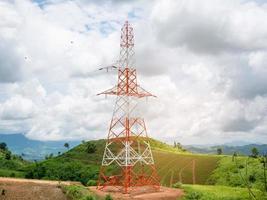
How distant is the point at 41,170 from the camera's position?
250ft

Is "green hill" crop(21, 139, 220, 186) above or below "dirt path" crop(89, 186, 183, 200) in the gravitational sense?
above

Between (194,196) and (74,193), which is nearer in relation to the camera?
(74,193)

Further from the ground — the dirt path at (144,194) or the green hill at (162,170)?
the green hill at (162,170)

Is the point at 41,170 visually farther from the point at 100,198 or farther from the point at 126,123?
the point at 100,198

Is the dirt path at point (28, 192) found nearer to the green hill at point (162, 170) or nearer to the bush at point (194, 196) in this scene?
the bush at point (194, 196)

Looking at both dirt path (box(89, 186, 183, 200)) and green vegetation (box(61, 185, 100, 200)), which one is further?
dirt path (box(89, 186, 183, 200))

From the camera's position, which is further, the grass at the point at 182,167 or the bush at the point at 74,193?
the grass at the point at 182,167

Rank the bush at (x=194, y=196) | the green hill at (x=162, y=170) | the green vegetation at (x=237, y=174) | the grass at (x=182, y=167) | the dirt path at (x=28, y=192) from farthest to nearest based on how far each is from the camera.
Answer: the green hill at (x=162, y=170) → the grass at (x=182, y=167) → the green vegetation at (x=237, y=174) → the bush at (x=194, y=196) → the dirt path at (x=28, y=192)

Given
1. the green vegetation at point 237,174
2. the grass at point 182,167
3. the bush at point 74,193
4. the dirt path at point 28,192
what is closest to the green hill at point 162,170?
the grass at point 182,167

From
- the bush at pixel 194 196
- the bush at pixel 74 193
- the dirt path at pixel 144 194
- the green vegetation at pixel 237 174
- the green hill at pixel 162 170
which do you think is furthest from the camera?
the green hill at pixel 162 170

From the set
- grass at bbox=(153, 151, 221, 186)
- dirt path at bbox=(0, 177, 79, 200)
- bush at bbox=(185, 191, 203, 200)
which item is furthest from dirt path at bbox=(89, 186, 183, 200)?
grass at bbox=(153, 151, 221, 186)

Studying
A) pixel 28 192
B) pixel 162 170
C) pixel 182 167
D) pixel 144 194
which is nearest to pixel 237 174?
pixel 144 194

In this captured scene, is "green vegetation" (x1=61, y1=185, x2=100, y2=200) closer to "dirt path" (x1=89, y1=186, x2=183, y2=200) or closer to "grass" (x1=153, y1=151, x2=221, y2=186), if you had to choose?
"dirt path" (x1=89, y1=186, x2=183, y2=200)

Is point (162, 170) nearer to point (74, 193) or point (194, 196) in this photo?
point (194, 196)
